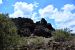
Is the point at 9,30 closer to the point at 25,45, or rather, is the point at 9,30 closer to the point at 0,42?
the point at 0,42

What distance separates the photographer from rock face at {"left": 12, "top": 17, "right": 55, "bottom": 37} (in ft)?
153

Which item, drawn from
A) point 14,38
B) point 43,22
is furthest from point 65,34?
point 43,22

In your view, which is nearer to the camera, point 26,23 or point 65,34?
point 65,34

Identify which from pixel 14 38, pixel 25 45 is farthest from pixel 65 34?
pixel 14 38

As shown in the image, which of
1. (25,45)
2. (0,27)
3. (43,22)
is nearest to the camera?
(0,27)

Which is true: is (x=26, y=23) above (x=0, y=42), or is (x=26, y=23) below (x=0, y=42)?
above

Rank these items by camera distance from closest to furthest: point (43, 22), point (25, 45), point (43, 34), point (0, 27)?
point (0, 27) < point (25, 45) < point (43, 34) < point (43, 22)

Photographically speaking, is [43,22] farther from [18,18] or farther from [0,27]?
[0,27]

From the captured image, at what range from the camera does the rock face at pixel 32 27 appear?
4663 centimetres

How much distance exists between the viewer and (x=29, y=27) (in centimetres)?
4788

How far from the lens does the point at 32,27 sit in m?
48.1

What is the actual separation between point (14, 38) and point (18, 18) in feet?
72.9

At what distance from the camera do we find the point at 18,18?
50875 millimetres

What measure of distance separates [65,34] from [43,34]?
1025 cm
